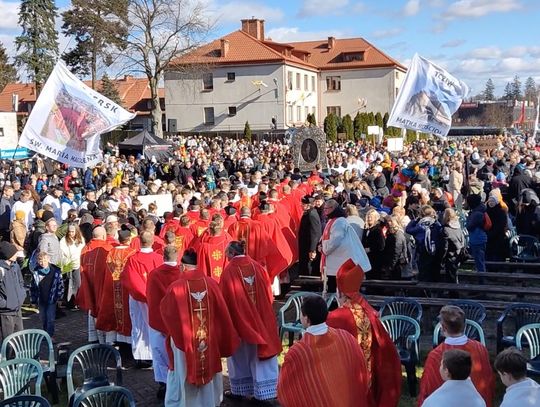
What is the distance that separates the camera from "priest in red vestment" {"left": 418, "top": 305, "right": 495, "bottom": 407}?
15.4ft

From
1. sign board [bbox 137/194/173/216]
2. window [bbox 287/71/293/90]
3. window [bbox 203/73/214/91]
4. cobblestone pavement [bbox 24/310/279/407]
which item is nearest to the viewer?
cobblestone pavement [bbox 24/310/279/407]

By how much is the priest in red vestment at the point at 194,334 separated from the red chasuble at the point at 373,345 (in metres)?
1.53

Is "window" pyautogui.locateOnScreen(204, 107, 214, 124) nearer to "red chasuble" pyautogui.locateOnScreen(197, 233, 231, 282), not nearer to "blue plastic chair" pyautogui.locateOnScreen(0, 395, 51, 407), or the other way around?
"red chasuble" pyautogui.locateOnScreen(197, 233, 231, 282)

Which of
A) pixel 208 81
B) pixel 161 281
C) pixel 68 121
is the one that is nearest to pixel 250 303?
pixel 161 281

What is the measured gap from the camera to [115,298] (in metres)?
8.64

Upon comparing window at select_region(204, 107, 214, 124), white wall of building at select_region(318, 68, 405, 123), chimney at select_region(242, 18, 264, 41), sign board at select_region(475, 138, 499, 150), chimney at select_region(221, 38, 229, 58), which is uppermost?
chimney at select_region(242, 18, 264, 41)

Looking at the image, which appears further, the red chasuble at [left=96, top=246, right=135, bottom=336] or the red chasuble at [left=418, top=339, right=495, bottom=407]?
the red chasuble at [left=96, top=246, right=135, bottom=336]

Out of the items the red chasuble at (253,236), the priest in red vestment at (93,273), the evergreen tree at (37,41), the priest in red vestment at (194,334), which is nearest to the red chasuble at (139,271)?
the priest in red vestment at (93,273)

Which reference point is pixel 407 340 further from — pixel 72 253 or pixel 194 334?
pixel 72 253

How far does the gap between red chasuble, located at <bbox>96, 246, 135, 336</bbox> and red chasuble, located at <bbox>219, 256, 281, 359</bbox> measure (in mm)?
1886

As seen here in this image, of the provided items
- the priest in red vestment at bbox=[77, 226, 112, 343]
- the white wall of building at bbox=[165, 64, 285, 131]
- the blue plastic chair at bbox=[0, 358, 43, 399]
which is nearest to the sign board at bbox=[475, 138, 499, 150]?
the white wall of building at bbox=[165, 64, 285, 131]

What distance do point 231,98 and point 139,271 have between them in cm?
5016

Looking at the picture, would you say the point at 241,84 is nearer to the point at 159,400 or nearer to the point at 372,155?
the point at 372,155

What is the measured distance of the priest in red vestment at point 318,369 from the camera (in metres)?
4.51
